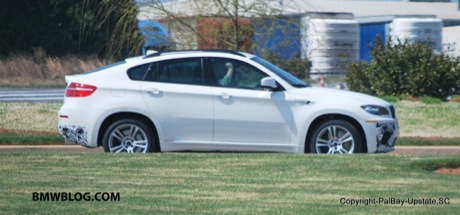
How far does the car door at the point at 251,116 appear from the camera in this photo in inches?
513

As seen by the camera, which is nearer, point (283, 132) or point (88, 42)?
point (283, 132)

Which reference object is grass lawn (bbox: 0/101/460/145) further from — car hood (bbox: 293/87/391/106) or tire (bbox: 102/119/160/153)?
tire (bbox: 102/119/160/153)

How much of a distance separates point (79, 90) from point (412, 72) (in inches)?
446

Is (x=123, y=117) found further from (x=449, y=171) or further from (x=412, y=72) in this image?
(x=412, y=72)

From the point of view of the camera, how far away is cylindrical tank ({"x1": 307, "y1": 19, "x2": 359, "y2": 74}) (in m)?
30.6

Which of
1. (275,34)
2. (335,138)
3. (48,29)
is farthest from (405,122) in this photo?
(48,29)

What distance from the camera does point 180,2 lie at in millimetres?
21391

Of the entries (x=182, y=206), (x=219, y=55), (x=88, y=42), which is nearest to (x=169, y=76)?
(x=219, y=55)

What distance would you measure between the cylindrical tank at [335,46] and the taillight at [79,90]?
650 inches

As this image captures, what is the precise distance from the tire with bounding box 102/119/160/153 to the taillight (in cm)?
58

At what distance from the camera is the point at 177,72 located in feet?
43.9

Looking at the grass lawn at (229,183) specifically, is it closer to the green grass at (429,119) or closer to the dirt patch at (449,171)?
the dirt patch at (449,171)

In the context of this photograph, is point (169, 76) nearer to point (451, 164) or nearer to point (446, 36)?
point (451, 164)

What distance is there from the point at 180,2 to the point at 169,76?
Answer: 826 centimetres
